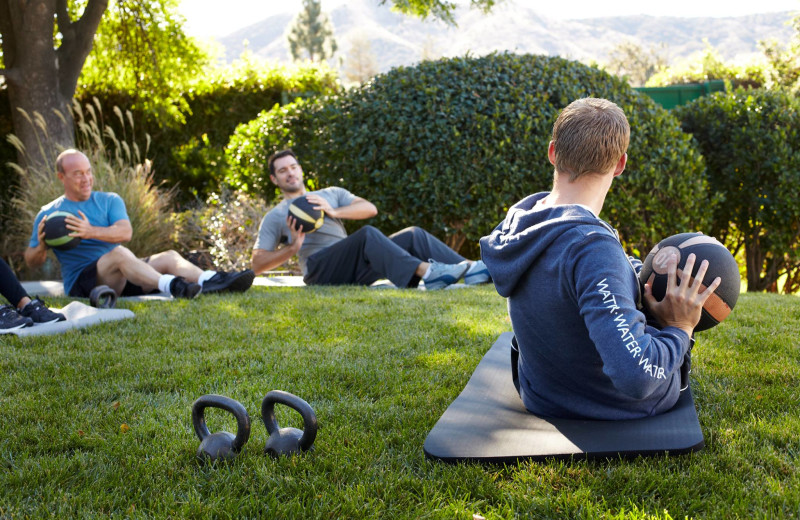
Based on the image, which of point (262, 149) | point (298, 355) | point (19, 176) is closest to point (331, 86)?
point (262, 149)

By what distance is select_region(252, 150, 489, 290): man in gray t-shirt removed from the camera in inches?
246

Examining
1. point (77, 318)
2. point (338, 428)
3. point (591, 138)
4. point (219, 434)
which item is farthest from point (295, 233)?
point (591, 138)

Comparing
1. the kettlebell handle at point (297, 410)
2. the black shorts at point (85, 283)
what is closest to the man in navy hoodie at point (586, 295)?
the kettlebell handle at point (297, 410)

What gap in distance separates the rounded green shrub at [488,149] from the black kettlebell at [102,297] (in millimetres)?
2952

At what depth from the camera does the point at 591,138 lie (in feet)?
7.09

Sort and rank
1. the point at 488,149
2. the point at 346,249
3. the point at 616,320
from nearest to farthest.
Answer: the point at 616,320 → the point at 346,249 → the point at 488,149

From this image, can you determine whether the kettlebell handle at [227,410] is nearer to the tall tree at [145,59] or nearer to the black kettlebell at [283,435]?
the black kettlebell at [283,435]

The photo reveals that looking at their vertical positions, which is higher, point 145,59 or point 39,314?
point 145,59

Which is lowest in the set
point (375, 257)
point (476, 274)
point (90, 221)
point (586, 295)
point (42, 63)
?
point (476, 274)

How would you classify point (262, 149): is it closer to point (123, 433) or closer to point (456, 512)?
point (123, 433)

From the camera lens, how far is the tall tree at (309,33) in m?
74.1

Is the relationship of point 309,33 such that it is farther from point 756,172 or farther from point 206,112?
point 756,172

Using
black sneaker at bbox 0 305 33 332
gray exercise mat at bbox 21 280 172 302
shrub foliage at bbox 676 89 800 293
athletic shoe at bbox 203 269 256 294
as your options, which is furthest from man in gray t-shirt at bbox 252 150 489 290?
shrub foliage at bbox 676 89 800 293

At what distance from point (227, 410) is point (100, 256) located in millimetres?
4334
